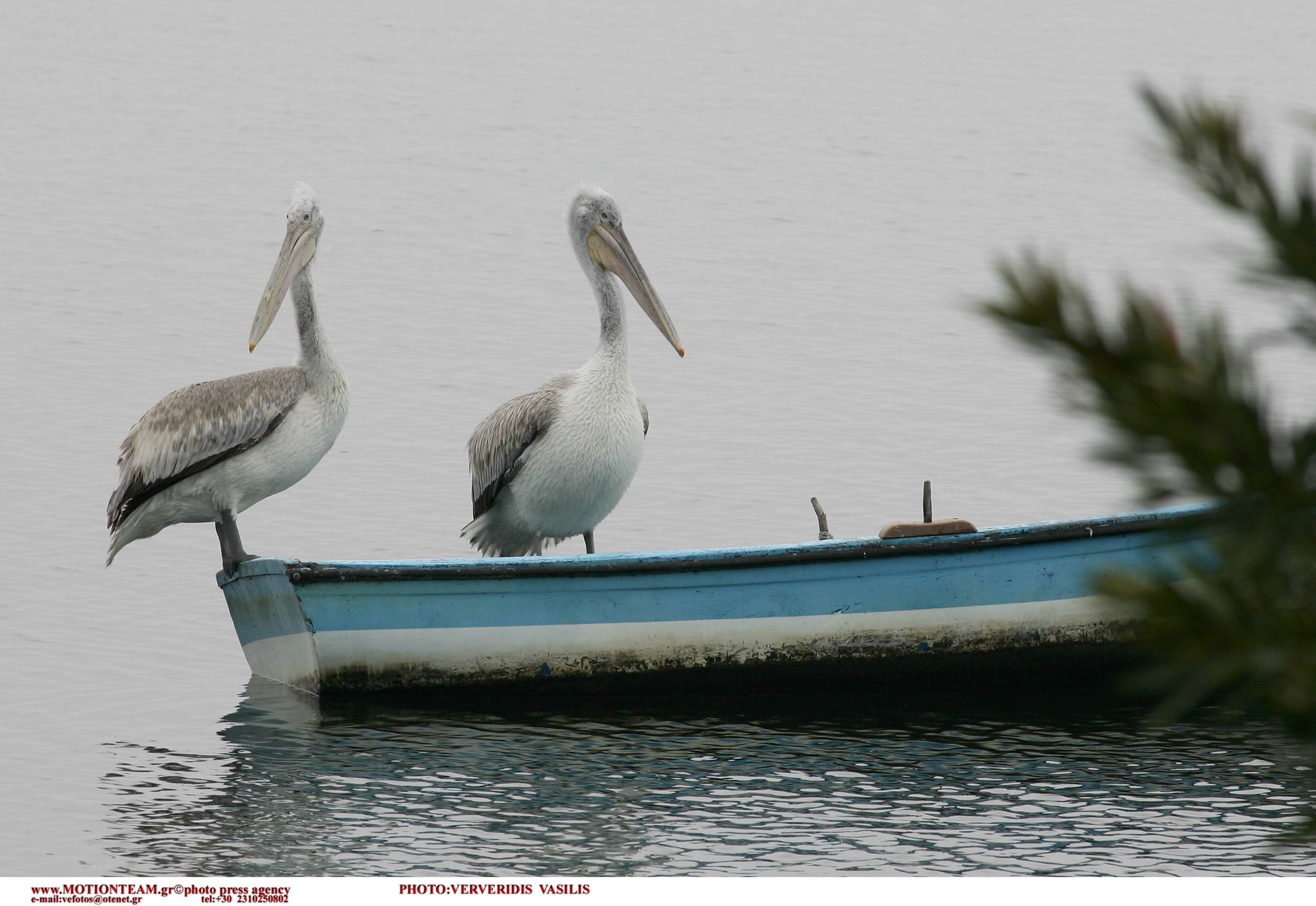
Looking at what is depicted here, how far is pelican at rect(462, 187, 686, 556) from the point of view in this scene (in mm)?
9531

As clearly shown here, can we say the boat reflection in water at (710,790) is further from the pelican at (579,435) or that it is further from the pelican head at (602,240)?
the pelican head at (602,240)

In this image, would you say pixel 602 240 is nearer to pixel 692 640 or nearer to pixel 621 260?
pixel 621 260

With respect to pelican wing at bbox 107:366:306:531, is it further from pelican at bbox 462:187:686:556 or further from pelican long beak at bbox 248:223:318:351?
pelican at bbox 462:187:686:556

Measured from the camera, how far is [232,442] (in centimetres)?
920

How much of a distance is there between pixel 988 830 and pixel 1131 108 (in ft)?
135

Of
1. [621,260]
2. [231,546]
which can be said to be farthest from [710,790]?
[621,260]

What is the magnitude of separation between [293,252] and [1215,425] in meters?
8.51

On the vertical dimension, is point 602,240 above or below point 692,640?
above

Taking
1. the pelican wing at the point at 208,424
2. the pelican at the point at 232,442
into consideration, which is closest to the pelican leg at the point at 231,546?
the pelican at the point at 232,442

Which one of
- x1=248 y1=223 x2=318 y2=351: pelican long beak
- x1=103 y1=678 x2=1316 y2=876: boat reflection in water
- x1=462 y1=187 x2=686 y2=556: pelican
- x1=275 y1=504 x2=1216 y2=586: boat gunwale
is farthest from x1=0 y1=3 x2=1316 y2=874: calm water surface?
x1=248 y1=223 x2=318 y2=351: pelican long beak

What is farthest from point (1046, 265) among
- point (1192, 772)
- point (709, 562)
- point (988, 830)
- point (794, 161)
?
point (794, 161)

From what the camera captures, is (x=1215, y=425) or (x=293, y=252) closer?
(x=1215, y=425)

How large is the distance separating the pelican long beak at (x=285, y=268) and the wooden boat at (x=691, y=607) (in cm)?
135

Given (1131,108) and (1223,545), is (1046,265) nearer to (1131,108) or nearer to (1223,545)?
(1223,545)
